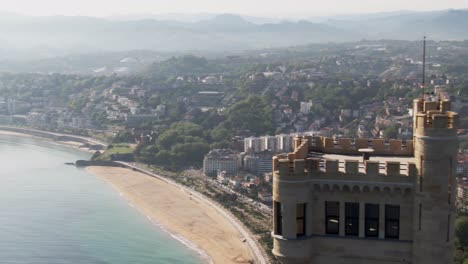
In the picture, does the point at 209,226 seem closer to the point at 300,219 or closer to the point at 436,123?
the point at 300,219

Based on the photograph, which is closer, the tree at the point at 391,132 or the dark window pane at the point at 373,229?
the dark window pane at the point at 373,229

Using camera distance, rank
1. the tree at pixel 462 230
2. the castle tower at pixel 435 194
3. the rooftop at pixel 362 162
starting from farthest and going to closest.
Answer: the tree at pixel 462 230
the rooftop at pixel 362 162
the castle tower at pixel 435 194

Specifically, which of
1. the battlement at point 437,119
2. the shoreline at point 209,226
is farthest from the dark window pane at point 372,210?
Result: the shoreline at point 209,226

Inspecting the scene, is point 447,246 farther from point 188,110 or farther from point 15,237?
point 188,110

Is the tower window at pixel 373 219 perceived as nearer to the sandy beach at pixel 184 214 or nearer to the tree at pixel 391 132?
the sandy beach at pixel 184 214

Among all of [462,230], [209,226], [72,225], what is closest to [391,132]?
[209,226]

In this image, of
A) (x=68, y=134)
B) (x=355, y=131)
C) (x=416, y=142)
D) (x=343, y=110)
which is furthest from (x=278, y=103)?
(x=416, y=142)
